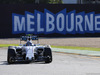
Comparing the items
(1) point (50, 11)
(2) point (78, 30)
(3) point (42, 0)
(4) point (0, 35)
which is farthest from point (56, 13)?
(3) point (42, 0)

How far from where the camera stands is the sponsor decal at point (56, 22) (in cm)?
4641

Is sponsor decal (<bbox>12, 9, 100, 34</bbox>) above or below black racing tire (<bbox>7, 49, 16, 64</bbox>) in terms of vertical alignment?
above

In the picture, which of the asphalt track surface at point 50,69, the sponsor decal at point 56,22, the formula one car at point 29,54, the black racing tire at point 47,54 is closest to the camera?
the asphalt track surface at point 50,69

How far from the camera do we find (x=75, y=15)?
47.3 m

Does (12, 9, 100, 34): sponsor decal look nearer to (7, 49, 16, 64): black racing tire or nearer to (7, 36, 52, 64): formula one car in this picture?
(7, 36, 52, 64): formula one car

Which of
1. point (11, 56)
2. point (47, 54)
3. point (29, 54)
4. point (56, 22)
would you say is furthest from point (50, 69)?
point (56, 22)

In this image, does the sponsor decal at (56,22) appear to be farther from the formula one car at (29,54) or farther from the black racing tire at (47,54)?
the black racing tire at (47,54)

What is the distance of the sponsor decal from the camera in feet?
152

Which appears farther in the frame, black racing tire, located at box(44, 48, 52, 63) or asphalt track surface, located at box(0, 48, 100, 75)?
black racing tire, located at box(44, 48, 52, 63)

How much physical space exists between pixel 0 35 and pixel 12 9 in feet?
13.2

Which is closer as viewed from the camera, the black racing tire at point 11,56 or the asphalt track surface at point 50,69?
the asphalt track surface at point 50,69

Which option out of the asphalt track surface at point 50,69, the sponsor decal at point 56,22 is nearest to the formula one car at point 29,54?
the asphalt track surface at point 50,69

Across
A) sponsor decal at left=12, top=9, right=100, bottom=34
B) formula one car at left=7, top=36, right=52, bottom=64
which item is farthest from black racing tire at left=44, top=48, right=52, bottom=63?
sponsor decal at left=12, top=9, right=100, bottom=34

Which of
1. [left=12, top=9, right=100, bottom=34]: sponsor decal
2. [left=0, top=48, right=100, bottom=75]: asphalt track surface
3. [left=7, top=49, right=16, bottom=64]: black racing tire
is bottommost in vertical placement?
[left=0, top=48, right=100, bottom=75]: asphalt track surface
